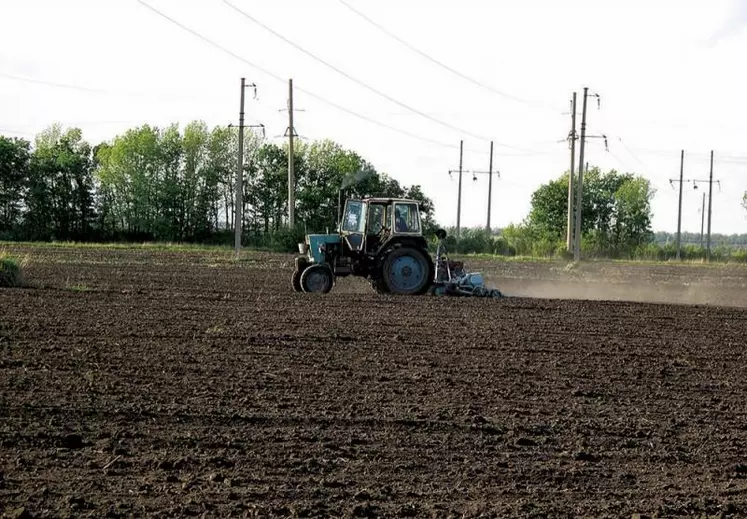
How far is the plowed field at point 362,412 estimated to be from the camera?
7.06 meters

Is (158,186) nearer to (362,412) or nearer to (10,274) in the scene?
(10,274)

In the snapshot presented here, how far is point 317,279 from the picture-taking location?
73.7ft

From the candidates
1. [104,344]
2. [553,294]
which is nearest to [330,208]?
[553,294]

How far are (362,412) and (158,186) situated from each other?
193 ft

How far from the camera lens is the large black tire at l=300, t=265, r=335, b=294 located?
73.4 ft

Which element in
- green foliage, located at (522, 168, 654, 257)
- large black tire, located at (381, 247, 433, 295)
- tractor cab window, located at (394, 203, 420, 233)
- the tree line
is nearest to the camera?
tractor cab window, located at (394, 203, 420, 233)

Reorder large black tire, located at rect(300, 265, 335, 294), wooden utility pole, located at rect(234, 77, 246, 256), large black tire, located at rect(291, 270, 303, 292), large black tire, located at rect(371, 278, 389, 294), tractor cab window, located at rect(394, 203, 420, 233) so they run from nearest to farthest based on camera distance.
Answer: tractor cab window, located at rect(394, 203, 420, 233) < large black tire, located at rect(300, 265, 335, 294) < large black tire, located at rect(371, 278, 389, 294) < large black tire, located at rect(291, 270, 303, 292) < wooden utility pole, located at rect(234, 77, 246, 256)

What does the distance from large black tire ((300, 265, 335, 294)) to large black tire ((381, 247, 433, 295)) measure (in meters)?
1.23

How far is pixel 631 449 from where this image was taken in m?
8.72

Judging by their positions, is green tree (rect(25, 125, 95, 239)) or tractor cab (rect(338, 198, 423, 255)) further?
green tree (rect(25, 125, 95, 239))

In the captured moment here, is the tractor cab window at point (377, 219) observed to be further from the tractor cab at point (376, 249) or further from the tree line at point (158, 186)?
the tree line at point (158, 186)

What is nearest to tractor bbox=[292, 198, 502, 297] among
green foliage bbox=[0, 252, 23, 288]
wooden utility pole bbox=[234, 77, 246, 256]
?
green foliage bbox=[0, 252, 23, 288]

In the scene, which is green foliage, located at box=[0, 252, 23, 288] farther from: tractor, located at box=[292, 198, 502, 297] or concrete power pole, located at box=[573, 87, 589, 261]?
concrete power pole, located at box=[573, 87, 589, 261]

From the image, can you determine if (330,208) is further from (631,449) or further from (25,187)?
(631,449)
